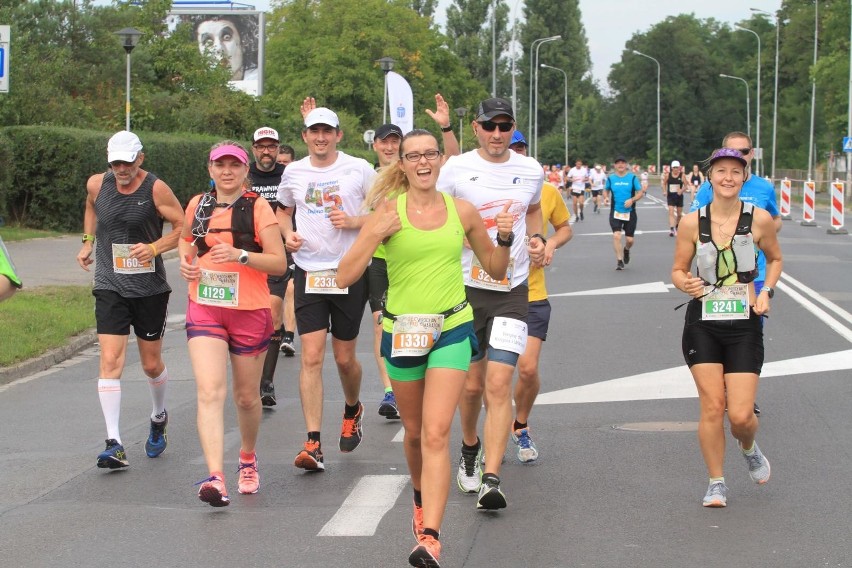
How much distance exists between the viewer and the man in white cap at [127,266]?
8.36 metres

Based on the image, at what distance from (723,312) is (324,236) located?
258cm

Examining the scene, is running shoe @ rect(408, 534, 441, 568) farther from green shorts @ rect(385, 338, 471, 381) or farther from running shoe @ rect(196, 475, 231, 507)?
running shoe @ rect(196, 475, 231, 507)

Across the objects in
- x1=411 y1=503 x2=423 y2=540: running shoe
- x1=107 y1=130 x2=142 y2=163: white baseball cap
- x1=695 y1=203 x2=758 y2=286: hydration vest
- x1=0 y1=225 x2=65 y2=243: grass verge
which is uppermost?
x1=107 y1=130 x2=142 y2=163: white baseball cap

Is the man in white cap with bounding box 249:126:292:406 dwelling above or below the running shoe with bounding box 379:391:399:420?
above

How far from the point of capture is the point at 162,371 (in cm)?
875

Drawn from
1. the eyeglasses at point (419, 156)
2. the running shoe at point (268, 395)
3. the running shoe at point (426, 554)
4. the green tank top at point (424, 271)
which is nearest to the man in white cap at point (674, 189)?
the running shoe at point (268, 395)

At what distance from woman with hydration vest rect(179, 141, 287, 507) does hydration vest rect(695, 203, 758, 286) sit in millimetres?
2094

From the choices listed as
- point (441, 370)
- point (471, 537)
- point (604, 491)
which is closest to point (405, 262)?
point (441, 370)

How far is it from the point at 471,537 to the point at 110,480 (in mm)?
2423

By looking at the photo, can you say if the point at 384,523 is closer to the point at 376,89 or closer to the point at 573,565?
the point at 573,565

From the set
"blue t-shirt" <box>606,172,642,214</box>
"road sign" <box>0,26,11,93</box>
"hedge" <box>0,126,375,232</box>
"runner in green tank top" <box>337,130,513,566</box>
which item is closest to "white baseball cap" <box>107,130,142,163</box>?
"runner in green tank top" <box>337,130,513,566</box>

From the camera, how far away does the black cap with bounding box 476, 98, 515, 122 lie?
7.33 meters

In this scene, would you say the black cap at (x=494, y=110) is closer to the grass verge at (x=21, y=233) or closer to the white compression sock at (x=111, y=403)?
the white compression sock at (x=111, y=403)

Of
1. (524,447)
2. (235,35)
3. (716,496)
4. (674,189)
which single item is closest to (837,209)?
(674,189)
